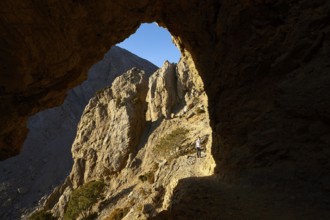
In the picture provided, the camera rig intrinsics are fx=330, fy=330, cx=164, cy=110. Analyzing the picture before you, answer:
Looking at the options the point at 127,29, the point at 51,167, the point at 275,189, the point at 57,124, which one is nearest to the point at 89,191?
the point at 127,29

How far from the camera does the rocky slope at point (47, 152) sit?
275 ft

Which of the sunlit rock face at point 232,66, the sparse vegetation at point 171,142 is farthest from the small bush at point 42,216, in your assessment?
the sunlit rock face at point 232,66

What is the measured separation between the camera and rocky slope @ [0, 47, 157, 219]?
275 ft

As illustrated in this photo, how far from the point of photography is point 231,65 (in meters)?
13.4

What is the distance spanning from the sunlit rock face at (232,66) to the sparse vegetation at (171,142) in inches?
1092

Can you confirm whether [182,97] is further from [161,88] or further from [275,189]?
[275,189]

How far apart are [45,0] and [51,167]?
9024 centimetres

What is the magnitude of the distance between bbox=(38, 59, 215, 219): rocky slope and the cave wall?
23.8 metres

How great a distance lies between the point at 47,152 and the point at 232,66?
100219 millimetres

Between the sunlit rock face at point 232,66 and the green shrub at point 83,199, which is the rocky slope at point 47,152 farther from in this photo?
the sunlit rock face at point 232,66

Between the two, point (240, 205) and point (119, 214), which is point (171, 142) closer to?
point (119, 214)

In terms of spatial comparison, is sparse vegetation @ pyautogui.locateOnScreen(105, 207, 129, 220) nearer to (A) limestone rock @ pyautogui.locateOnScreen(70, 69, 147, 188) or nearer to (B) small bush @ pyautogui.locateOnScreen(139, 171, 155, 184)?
(B) small bush @ pyautogui.locateOnScreen(139, 171, 155, 184)

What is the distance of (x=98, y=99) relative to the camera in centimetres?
6362

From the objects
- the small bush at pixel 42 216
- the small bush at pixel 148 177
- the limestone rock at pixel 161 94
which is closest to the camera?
the small bush at pixel 148 177
